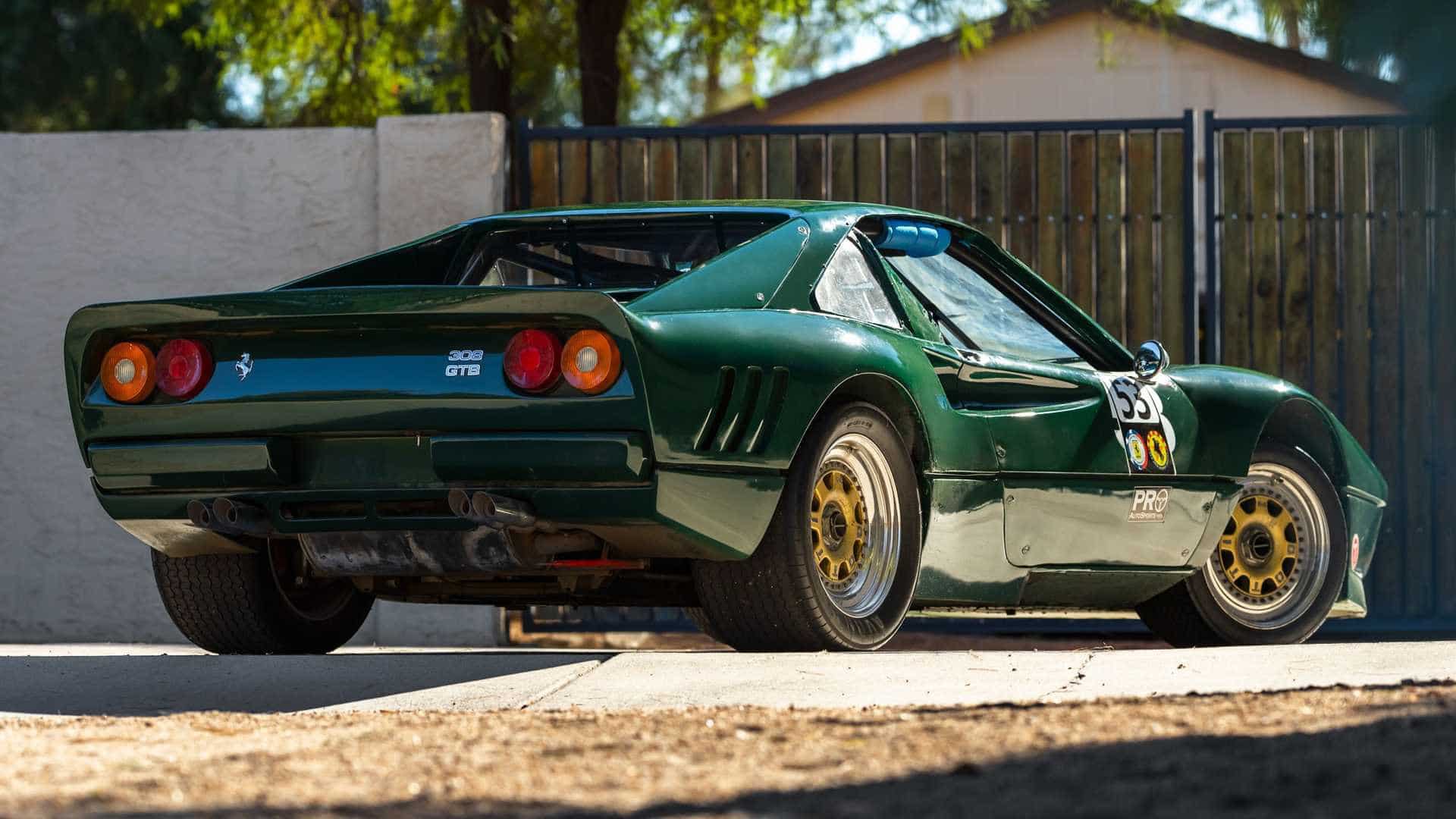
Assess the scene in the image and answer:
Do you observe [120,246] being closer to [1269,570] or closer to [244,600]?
[244,600]

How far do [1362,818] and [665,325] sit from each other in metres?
2.34

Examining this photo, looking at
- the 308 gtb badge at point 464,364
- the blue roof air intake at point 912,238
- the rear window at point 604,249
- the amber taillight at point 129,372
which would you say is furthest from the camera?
the blue roof air intake at point 912,238

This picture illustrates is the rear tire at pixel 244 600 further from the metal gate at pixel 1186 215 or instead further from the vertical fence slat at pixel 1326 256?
the vertical fence slat at pixel 1326 256

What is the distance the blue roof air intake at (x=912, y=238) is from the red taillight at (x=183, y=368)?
1964 mm

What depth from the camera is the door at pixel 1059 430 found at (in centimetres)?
638

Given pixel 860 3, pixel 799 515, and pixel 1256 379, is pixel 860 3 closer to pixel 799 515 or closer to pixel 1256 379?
pixel 1256 379

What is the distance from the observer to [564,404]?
5.17 m

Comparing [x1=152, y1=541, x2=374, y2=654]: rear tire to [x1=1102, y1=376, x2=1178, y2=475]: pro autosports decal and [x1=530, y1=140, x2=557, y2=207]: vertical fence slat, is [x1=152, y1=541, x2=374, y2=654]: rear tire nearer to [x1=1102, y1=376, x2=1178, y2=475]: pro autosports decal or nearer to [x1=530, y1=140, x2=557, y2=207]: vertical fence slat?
[x1=1102, y1=376, x2=1178, y2=475]: pro autosports decal

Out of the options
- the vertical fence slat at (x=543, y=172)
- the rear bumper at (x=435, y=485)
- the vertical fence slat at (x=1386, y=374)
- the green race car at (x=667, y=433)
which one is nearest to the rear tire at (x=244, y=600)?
the green race car at (x=667, y=433)

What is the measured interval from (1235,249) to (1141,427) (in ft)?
11.3

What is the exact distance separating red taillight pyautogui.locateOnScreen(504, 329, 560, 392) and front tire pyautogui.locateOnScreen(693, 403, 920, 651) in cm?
72

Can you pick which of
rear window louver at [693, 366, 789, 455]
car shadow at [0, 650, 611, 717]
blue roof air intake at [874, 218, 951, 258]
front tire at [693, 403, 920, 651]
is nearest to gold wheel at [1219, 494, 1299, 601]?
blue roof air intake at [874, 218, 951, 258]

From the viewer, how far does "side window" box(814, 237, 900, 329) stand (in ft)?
19.5

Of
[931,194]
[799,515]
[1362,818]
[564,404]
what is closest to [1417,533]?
[931,194]
